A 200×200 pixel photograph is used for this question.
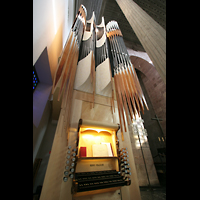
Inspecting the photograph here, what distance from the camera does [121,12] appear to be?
4.84 metres

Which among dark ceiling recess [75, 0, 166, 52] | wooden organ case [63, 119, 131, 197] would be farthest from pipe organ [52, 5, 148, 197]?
A: dark ceiling recess [75, 0, 166, 52]

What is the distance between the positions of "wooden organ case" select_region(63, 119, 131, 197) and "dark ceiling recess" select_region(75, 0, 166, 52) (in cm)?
481

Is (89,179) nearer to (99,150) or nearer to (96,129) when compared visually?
(99,150)

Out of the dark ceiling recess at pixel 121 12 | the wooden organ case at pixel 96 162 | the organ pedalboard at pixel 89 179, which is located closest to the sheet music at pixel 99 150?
the wooden organ case at pixel 96 162

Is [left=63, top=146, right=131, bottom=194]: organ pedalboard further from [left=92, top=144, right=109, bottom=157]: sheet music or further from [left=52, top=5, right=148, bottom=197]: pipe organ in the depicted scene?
Result: [left=92, top=144, right=109, bottom=157]: sheet music

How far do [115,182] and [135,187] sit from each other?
0.70 meters

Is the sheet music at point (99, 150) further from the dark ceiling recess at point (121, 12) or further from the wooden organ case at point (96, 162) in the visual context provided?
the dark ceiling recess at point (121, 12)

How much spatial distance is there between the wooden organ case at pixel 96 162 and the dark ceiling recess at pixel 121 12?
4.81 meters

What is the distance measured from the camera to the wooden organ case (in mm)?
1366

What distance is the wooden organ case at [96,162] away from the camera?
1.37 metres

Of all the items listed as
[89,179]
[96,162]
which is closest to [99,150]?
[96,162]

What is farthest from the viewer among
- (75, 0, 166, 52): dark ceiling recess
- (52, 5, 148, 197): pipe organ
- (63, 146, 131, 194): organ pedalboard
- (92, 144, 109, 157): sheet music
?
(75, 0, 166, 52): dark ceiling recess
